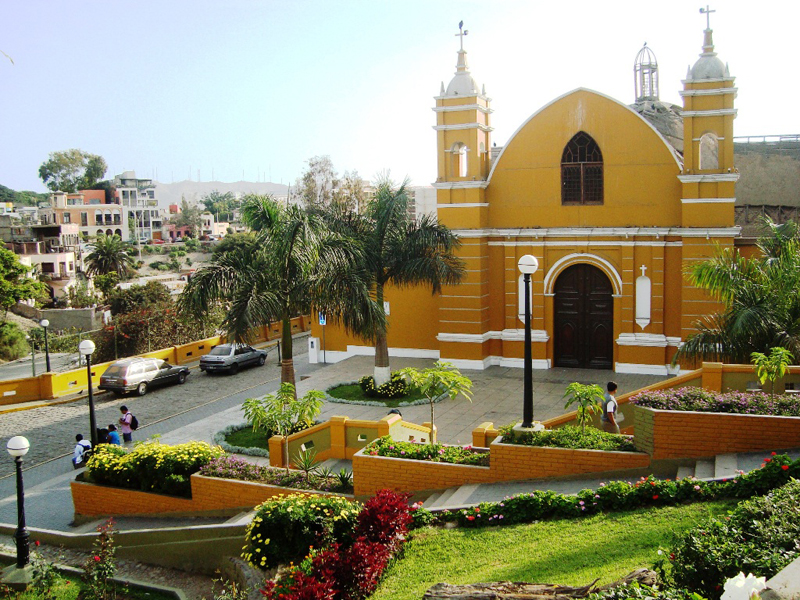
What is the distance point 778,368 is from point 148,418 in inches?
627

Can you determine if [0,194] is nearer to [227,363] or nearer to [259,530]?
[227,363]

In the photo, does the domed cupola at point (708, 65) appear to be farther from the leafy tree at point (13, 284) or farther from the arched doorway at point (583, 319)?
the leafy tree at point (13, 284)

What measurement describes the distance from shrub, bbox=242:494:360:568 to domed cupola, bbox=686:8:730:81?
16771 millimetres

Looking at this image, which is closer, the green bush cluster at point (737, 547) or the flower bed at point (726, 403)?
the green bush cluster at point (737, 547)

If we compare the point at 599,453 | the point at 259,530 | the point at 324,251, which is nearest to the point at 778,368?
the point at 599,453

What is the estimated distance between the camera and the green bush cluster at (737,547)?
5.92 meters

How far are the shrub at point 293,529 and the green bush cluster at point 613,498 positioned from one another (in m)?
1.01

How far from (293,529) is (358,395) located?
10677mm

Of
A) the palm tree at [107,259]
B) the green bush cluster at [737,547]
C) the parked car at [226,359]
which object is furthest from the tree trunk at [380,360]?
the palm tree at [107,259]

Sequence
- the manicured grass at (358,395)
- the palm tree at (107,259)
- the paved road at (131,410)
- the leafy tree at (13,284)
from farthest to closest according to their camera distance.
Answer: the palm tree at (107,259) < the leafy tree at (13,284) < the manicured grass at (358,395) < the paved road at (131,410)

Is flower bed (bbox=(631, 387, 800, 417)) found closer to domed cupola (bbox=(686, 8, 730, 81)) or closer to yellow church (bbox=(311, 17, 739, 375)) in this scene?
yellow church (bbox=(311, 17, 739, 375))

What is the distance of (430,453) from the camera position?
12.2 m

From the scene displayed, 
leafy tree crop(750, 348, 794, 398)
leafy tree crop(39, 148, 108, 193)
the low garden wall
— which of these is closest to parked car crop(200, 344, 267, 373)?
the low garden wall

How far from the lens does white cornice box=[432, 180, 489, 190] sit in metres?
23.7
